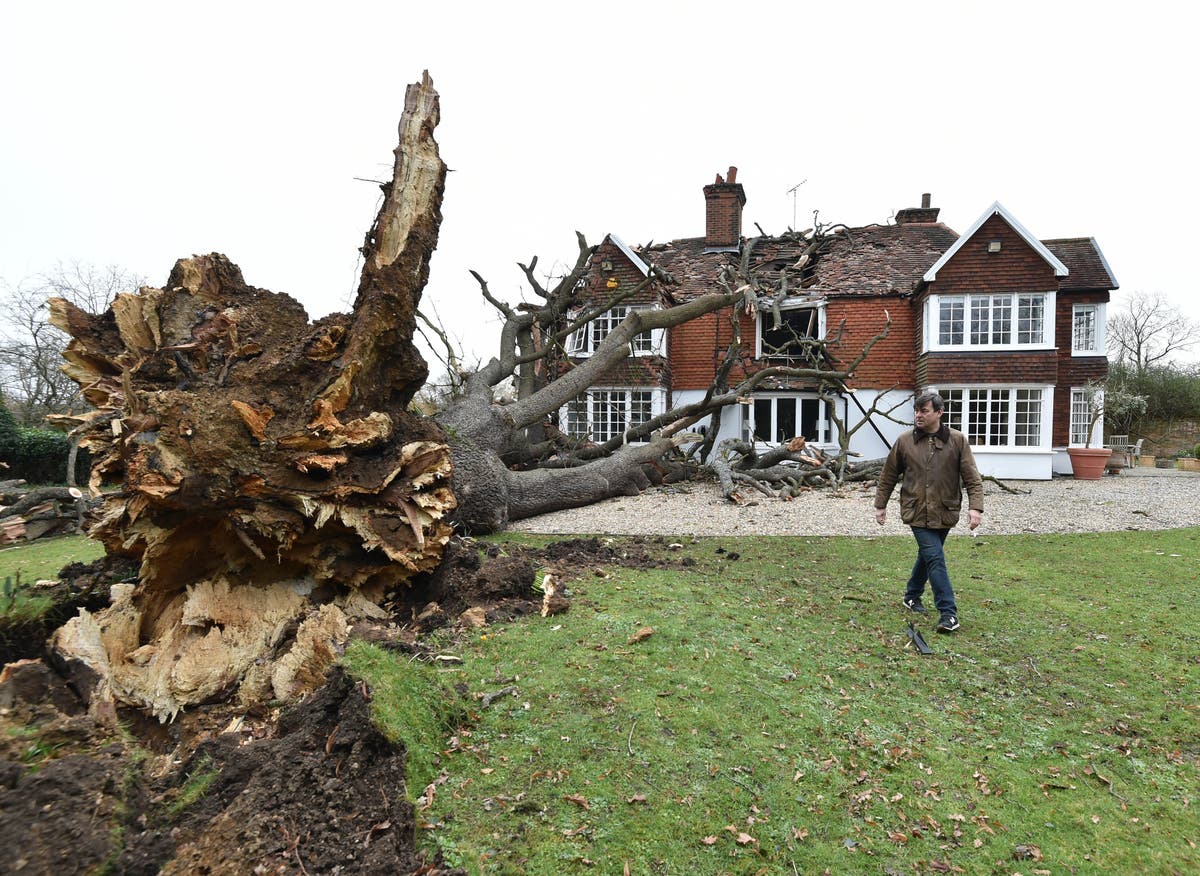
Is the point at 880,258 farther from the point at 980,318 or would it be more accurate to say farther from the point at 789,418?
the point at 789,418

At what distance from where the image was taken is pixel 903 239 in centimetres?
2127

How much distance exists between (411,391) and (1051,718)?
5330mm

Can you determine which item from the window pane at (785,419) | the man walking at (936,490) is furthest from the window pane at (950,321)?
the man walking at (936,490)

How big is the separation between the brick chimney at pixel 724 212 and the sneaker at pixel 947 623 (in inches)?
750

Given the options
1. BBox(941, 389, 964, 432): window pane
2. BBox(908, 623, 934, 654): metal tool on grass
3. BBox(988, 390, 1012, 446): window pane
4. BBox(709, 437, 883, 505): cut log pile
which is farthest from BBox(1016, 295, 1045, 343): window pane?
BBox(908, 623, 934, 654): metal tool on grass

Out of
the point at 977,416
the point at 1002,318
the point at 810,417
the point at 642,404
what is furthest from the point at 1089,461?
the point at 642,404

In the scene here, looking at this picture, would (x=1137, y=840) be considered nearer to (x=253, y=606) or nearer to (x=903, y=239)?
(x=253, y=606)

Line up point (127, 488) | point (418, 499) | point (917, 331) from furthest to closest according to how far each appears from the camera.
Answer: point (917, 331)
point (418, 499)
point (127, 488)

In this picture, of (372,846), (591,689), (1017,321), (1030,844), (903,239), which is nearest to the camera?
(372,846)

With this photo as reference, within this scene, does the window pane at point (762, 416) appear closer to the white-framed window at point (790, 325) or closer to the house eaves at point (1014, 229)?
the white-framed window at point (790, 325)

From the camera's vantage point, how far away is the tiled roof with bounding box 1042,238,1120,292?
1844 cm

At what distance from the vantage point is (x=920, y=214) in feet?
73.6

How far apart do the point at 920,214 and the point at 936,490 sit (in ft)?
69.4

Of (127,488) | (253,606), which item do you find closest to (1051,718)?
(253,606)
